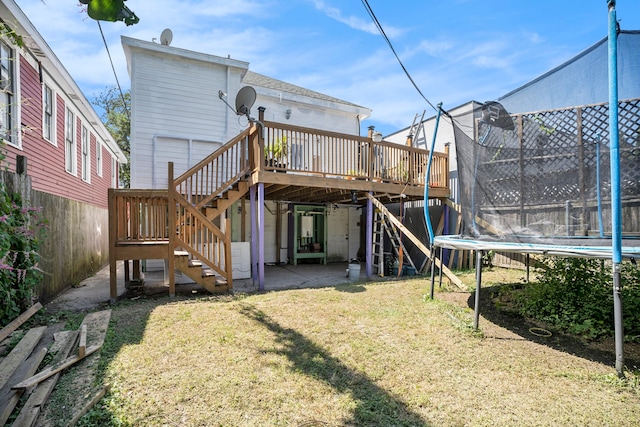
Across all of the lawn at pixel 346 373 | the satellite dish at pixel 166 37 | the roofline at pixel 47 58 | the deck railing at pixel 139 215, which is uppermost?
the satellite dish at pixel 166 37

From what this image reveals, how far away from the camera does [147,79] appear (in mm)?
8195

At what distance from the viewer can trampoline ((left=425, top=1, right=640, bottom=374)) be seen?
12.6 ft

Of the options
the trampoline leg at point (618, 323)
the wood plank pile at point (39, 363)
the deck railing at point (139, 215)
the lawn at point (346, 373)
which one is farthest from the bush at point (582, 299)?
the deck railing at point (139, 215)

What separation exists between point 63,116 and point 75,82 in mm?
984

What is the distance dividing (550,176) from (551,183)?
0.34ft

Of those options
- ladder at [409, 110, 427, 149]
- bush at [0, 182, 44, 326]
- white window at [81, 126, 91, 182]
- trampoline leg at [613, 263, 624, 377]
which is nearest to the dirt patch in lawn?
trampoline leg at [613, 263, 624, 377]

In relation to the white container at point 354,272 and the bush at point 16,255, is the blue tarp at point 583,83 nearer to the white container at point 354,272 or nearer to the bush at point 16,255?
the white container at point 354,272

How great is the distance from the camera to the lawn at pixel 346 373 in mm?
2205

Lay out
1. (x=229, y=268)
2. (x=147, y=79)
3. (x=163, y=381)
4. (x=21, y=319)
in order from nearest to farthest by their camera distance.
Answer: (x=163, y=381), (x=21, y=319), (x=229, y=268), (x=147, y=79)

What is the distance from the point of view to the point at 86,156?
1091cm

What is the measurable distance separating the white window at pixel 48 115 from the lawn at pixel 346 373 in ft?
19.8

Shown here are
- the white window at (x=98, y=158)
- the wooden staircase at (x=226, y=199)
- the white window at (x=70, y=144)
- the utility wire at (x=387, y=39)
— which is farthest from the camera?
the white window at (x=98, y=158)

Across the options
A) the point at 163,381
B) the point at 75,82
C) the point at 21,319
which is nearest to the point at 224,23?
the point at 163,381

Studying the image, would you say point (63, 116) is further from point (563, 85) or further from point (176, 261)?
point (563, 85)
